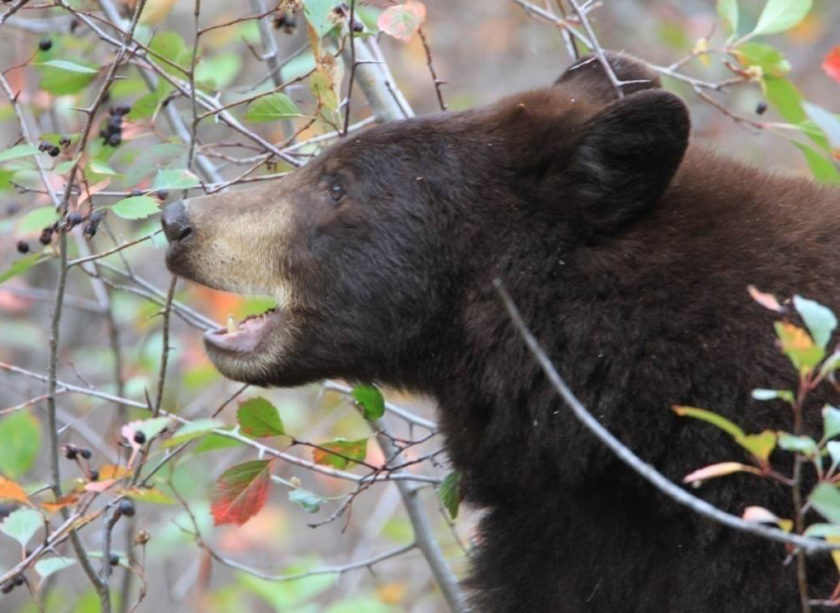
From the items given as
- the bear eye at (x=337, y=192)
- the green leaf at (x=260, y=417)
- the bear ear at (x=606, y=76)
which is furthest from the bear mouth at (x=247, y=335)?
the bear ear at (x=606, y=76)

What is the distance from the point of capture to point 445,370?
149 inches

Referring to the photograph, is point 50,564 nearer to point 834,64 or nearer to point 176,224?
point 176,224

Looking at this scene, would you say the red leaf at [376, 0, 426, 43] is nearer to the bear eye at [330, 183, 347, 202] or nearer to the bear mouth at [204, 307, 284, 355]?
the bear eye at [330, 183, 347, 202]

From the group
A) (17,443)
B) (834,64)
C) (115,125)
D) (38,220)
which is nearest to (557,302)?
(834,64)

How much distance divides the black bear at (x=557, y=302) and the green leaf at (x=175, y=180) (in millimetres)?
208

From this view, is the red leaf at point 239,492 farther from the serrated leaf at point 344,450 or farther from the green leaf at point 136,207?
the green leaf at point 136,207

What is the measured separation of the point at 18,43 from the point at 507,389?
406cm

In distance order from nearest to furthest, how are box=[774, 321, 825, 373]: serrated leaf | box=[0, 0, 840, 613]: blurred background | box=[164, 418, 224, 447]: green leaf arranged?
1. box=[774, 321, 825, 373]: serrated leaf
2. box=[164, 418, 224, 447]: green leaf
3. box=[0, 0, 840, 613]: blurred background

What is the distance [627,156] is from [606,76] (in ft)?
2.41

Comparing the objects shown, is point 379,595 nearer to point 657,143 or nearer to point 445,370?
point 445,370

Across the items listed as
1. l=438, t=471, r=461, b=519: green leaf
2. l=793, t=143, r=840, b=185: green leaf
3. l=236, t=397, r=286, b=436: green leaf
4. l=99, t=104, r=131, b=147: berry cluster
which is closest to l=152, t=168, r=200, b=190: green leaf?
l=99, t=104, r=131, b=147: berry cluster

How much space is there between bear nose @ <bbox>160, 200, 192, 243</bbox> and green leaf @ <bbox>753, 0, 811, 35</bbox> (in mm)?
1758

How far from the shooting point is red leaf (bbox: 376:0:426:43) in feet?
12.2

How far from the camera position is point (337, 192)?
12.6ft
